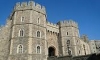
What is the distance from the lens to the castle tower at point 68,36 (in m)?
33.0

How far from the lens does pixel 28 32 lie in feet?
87.2

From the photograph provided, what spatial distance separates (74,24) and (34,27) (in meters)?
11.7

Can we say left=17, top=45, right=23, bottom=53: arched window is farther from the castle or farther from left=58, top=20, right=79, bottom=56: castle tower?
left=58, top=20, right=79, bottom=56: castle tower

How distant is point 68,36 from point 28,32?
1075cm

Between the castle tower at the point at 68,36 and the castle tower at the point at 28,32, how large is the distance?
6.63 metres

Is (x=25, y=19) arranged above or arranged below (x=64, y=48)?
above

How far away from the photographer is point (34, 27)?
27.4 meters

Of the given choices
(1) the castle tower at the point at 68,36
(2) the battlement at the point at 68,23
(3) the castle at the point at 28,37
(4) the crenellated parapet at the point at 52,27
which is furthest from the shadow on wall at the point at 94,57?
(2) the battlement at the point at 68,23

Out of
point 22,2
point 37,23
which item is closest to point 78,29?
point 37,23

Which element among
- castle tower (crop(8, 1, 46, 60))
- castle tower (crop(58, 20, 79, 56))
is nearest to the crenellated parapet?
castle tower (crop(58, 20, 79, 56))

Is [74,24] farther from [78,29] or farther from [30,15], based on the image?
[30,15]

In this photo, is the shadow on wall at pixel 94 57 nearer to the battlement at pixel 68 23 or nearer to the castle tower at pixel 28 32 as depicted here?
the castle tower at pixel 28 32

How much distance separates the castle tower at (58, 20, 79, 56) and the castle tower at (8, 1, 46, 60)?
6.63 metres

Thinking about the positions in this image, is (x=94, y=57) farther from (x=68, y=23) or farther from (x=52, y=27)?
(x=68, y=23)
